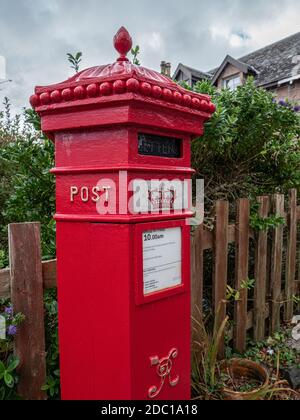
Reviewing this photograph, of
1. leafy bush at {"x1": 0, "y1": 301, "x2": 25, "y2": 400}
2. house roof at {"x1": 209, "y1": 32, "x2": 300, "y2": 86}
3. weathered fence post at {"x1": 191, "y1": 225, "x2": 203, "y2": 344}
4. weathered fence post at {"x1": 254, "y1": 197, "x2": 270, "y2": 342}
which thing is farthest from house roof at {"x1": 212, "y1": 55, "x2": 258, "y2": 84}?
leafy bush at {"x1": 0, "y1": 301, "x2": 25, "y2": 400}

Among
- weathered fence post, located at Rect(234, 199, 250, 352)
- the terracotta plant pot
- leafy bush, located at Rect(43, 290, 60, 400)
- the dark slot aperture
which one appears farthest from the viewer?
weathered fence post, located at Rect(234, 199, 250, 352)

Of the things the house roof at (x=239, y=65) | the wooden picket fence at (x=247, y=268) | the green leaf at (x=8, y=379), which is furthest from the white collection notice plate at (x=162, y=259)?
the house roof at (x=239, y=65)

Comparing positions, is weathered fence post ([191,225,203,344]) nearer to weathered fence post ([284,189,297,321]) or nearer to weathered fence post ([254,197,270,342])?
weathered fence post ([254,197,270,342])

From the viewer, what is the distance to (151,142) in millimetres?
1251

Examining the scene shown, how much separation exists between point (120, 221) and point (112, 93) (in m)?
0.44

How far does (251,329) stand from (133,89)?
266 centimetres

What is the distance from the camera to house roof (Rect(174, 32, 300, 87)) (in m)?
13.5

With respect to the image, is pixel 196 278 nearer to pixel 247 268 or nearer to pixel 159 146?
pixel 247 268

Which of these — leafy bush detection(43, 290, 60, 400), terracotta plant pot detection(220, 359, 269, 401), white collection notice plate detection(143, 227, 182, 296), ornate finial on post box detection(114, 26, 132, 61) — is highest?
ornate finial on post box detection(114, 26, 132, 61)

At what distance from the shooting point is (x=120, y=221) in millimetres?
1148

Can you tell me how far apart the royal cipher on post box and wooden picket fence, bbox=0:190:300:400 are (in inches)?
15.4

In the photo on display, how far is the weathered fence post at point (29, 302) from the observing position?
1.64 meters

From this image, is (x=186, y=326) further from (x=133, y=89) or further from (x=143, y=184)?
(x=133, y=89)

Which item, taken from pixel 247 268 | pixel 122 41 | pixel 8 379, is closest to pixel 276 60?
pixel 247 268
